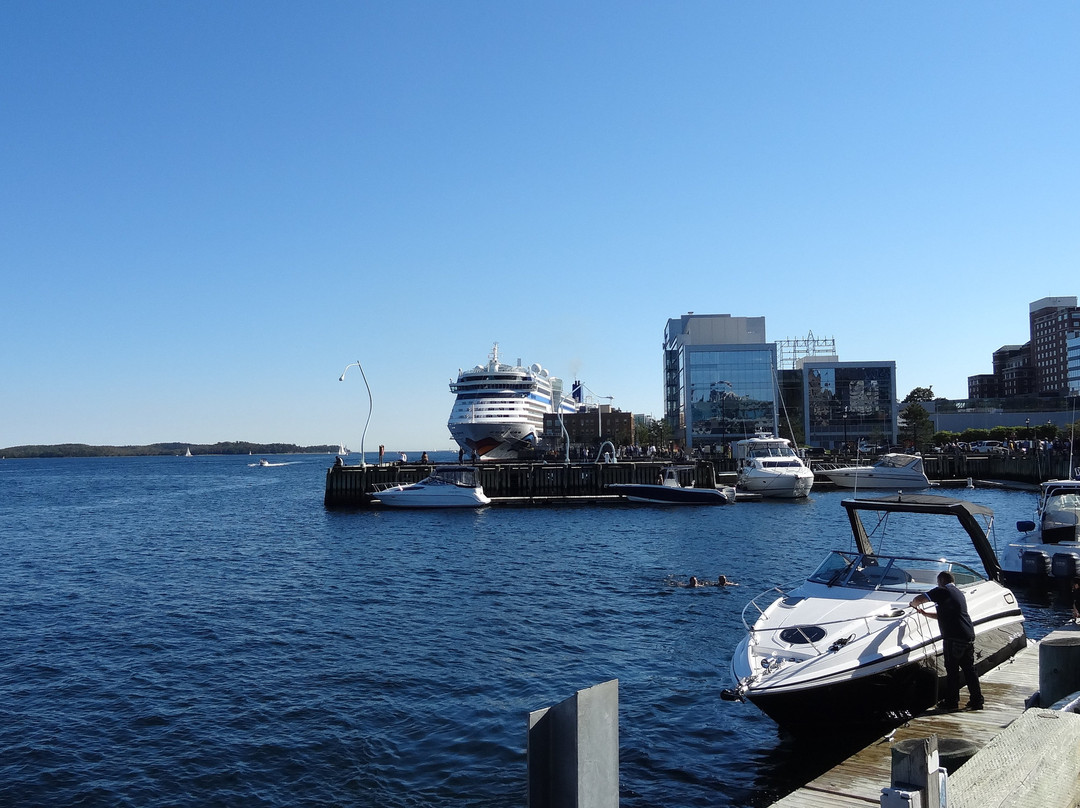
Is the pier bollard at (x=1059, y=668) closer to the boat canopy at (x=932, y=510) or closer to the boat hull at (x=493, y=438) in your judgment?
the boat canopy at (x=932, y=510)

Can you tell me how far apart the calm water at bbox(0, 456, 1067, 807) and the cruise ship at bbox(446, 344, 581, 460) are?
64576 millimetres

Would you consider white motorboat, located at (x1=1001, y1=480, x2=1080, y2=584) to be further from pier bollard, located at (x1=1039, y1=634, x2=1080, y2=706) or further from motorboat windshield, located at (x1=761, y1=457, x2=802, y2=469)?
motorboat windshield, located at (x1=761, y1=457, x2=802, y2=469)

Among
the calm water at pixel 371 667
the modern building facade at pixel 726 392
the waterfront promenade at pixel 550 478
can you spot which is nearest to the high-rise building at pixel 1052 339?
the modern building facade at pixel 726 392

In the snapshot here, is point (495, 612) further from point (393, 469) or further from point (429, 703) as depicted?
point (393, 469)

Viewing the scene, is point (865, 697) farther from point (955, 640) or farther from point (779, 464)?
point (779, 464)

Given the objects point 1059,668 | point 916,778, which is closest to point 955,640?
point 1059,668

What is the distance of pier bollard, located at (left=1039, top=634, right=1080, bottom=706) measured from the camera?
28.1 feet

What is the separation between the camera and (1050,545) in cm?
2103

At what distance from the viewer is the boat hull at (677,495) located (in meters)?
52.1

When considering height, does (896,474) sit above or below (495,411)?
below

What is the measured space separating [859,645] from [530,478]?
4834cm

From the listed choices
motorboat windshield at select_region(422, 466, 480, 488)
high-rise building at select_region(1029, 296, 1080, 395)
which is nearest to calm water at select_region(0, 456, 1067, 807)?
motorboat windshield at select_region(422, 466, 480, 488)

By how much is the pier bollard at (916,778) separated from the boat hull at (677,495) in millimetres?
47660

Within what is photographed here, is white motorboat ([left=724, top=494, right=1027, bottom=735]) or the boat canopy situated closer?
white motorboat ([left=724, top=494, right=1027, bottom=735])
